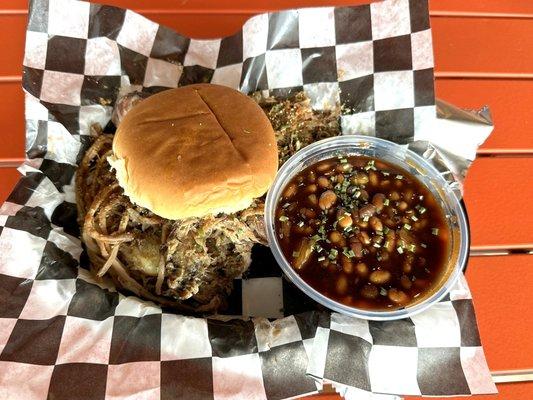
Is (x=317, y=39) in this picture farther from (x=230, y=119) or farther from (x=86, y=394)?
(x=86, y=394)

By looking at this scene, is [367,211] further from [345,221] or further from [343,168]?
[343,168]

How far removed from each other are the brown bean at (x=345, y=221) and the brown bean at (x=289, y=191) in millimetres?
234

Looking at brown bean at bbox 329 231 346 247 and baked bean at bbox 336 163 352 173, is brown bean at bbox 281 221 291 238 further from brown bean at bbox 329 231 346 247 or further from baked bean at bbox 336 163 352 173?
baked bean at bbox 336 163 352 173

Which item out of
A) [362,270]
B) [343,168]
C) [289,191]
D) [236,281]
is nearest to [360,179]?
[343,168]

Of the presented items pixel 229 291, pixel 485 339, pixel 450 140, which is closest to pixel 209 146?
pixel 229 291

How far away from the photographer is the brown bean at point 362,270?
Answer: 5.73 feet

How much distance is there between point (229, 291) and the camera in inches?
77.6

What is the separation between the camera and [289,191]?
1.94 metres

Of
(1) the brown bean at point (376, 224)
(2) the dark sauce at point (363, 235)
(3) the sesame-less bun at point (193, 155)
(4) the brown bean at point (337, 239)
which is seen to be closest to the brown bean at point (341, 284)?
(2) the dark sauce at point (363, 235)

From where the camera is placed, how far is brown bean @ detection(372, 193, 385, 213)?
185cm

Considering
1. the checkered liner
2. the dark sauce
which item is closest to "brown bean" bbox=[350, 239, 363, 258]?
the dark sauce

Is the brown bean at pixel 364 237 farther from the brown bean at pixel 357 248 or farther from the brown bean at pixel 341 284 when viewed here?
the brown bean at pixel 341 284

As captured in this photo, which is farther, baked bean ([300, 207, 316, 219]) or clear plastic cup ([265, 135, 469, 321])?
baked bean ([300, 207, 316, 219])

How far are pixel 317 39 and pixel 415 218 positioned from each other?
37.1 inches
